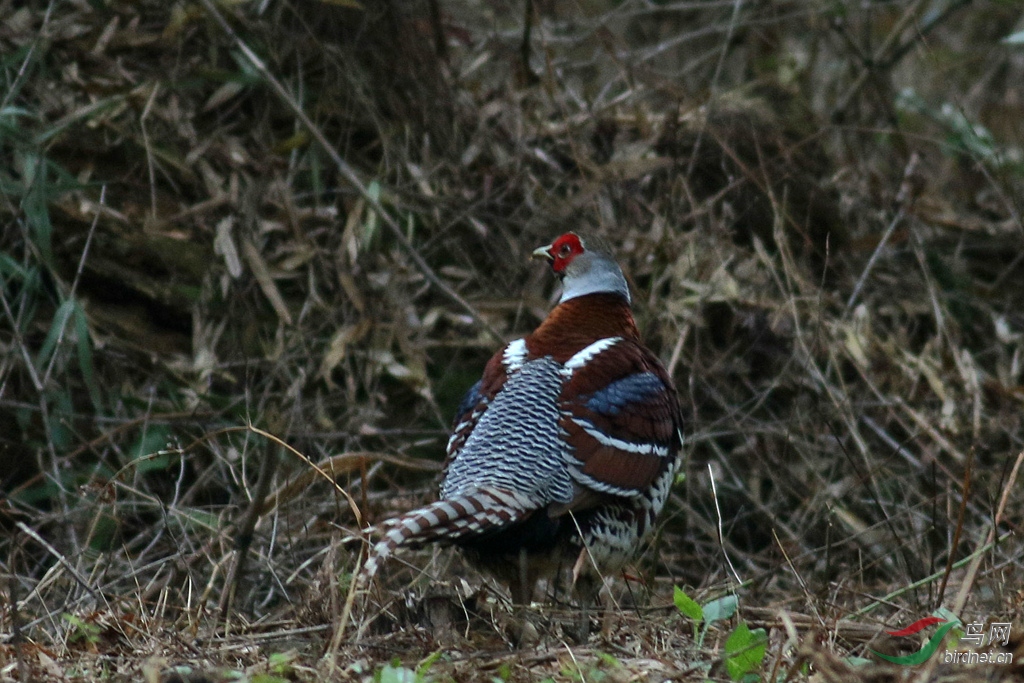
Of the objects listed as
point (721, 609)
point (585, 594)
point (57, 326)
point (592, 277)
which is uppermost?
point (592, 277)

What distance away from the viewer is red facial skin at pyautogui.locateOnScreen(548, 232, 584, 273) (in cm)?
504

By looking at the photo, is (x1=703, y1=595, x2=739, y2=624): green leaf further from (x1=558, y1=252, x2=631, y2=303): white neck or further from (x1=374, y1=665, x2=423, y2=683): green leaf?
(x1=558, y1=252, x2=631, y2=303): white neck

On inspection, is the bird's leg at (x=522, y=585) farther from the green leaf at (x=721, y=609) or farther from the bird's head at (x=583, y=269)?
the bird's head at (x=583, y=269)

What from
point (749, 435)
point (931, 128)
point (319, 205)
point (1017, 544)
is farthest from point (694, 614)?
point (931, 128)

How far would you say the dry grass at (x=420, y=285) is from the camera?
206 inches

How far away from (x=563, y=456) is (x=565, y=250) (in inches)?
50.9

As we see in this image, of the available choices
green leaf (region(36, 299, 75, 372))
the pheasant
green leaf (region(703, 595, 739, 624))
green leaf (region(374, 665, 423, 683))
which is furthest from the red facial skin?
green leaf (region(374, 665, 423, 683))

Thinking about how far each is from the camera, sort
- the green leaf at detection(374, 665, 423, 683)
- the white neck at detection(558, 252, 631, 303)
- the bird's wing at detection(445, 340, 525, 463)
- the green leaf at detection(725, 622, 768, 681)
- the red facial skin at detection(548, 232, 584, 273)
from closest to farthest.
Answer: the green leaf at detection(374, 665, 423, 683), the green leaf at detection(725, 622, 768, 681), the bird's wing at detection(445, 340, 525, 463), the white neck at detection(558, 252, 631, 303), the red facial skin at detection(548, 232, 584, 273)

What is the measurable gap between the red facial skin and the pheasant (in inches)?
16.2

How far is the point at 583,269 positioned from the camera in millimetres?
4961

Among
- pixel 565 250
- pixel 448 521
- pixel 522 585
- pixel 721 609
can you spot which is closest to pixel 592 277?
pixel 565 250

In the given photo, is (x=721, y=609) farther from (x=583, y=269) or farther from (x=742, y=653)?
(x=583, y=269)

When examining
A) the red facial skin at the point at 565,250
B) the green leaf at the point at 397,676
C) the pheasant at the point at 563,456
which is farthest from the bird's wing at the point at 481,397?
the green leaf at the point at 397,676

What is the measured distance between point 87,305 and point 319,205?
4.23 feet
